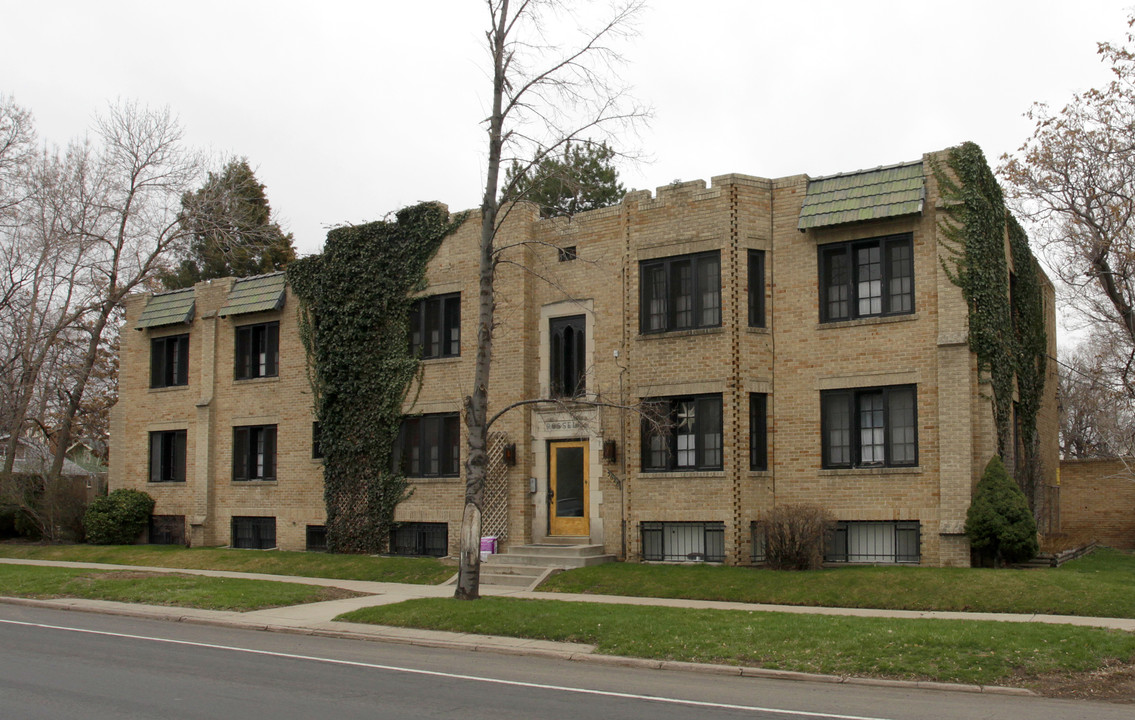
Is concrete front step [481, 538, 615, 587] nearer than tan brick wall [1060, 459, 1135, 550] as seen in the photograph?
Yes

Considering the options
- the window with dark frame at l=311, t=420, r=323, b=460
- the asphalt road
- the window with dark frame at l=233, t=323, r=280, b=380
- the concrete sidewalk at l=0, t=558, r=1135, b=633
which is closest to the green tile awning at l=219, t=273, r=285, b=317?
the window with dark frame at l=233, t=323, r=280, b=380

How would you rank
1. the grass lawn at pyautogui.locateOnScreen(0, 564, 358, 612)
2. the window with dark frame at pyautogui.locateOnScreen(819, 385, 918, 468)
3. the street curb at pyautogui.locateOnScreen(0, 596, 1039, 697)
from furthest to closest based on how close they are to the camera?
the window with dark frame at pyautogui.locateOnScreen(819, 385, 918, 468), the grass lawn at pyautogui.locateOnScreen(0, 564, 358, 612), the street curb at pyautogui.locateOnScreen(0, 596, 1039, 697)

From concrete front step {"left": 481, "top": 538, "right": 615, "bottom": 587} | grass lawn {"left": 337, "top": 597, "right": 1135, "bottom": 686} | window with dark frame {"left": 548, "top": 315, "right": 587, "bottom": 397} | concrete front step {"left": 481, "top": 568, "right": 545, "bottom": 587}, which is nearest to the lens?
grass lawn {"left": 337, "top": 597, "right": 1135, "bottom": 686}

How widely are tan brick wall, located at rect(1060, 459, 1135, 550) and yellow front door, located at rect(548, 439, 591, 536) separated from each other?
1303 cm

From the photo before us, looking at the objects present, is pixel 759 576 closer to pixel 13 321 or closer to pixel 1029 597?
pixel 1029 597

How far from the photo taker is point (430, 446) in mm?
24922

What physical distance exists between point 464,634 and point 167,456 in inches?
757

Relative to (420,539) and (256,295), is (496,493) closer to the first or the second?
(420,539)

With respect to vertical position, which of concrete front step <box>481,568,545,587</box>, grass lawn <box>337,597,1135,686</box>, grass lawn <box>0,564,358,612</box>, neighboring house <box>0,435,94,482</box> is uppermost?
neighboring house <box>0,435,94,482</box>

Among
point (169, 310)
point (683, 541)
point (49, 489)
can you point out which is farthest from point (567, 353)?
point (49, 489)

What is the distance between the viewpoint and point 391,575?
22.1 metres

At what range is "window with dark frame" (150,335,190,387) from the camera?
101 ft

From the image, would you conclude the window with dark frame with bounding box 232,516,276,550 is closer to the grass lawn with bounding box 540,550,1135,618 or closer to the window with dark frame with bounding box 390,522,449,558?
the window with dark frame with bounding box 390,522,449,558

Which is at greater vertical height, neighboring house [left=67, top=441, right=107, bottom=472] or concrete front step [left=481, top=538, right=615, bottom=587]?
neighboring house [left=67, top=441, right=107, bottom=472]
